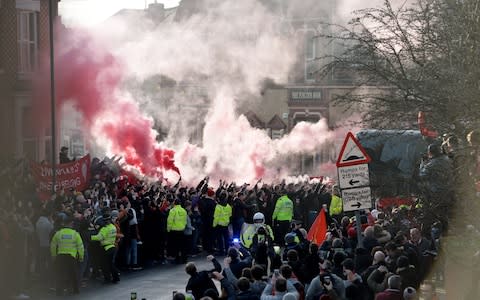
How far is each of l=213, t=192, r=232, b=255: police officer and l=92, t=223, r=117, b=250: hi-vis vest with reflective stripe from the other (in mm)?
5811

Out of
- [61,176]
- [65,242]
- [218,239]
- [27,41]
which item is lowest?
[218,239]

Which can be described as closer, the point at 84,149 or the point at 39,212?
the point at 39,212

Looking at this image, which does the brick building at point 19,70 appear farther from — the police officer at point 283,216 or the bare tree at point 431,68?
the bare tree at point 431,68

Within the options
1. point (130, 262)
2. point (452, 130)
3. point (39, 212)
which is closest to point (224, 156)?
point (130, 262)

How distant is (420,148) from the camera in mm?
21734

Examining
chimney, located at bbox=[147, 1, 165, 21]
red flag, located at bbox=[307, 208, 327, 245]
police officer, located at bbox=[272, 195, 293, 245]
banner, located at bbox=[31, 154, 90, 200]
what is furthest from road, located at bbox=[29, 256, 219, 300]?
chimney, located at bbox=[147, 1, 165, 21]

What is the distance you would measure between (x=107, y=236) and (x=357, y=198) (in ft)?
24.3

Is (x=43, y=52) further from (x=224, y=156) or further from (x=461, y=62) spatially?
(x=461, y=62)

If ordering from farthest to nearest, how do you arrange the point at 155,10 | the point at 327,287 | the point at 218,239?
the point at 155,10 → the point at 218,239 → the point at 327,287

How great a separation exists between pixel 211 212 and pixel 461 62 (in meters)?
13.7

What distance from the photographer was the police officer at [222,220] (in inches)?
1136

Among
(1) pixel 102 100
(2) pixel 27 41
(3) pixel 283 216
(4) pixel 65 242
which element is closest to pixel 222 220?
(3) pixel 283 216

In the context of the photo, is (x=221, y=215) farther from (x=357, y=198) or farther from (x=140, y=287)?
(x=357, y=198)

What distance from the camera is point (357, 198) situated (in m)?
17.1
